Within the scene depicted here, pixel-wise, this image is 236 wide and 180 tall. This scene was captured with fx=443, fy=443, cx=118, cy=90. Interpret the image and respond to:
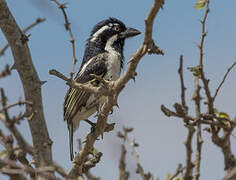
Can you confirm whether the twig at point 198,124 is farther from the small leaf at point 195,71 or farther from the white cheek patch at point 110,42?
the white cheek patch at point 110,42

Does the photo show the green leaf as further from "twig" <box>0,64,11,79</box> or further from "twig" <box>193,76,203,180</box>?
"twig" <box>0,64,11,79</box>

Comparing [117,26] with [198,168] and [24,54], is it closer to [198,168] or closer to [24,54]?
[24,54]

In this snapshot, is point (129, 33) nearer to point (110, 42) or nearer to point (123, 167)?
point (110, 42)

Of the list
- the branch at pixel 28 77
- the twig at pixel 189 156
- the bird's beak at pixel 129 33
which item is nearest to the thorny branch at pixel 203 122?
the twig at pixel 189 156

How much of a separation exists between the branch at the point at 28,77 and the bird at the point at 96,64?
1.46m

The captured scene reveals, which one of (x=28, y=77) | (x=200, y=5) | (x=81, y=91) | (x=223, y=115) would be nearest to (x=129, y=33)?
(x=81, y=91)

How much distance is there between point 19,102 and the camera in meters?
3.22

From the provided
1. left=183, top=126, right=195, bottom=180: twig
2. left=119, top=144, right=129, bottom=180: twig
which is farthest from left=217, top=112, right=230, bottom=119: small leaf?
left=119, top=144, right=129, bottom=180: twig

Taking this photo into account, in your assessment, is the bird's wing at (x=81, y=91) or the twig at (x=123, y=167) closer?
the twig at (x=123, y=167)

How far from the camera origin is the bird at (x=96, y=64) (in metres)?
6.76

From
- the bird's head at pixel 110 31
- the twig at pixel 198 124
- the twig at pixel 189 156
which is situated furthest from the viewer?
the bird's head at pixel 110 31

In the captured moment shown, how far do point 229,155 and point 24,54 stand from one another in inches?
94.7

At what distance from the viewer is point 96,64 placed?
7043 millimetres

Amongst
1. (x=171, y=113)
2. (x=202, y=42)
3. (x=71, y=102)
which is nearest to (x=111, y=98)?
(x=171, y=113)
